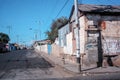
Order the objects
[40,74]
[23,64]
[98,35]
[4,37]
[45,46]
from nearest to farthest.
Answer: [40,74]
[98,35]
[23,64]
[45,46]
[4,37]

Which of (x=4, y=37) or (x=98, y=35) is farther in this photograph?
(x=4, y=37)

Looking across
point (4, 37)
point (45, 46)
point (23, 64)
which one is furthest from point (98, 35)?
point (4, 37)

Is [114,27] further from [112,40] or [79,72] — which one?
[79,72]

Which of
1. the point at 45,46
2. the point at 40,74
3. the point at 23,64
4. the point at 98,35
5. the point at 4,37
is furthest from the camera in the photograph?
the point at 4,37

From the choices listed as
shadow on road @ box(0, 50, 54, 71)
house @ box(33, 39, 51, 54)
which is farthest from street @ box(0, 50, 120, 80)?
house @ box(33, 39, 51, 54)

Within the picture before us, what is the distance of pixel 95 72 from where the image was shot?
1684 cm

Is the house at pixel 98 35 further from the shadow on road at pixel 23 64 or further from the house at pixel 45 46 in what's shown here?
the house at pixel 45 46

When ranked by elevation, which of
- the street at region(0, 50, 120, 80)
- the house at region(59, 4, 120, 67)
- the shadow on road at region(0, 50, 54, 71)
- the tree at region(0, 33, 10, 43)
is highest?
the tree at region(0, 33, 10, 43)

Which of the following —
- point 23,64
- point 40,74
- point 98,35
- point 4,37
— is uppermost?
point 4,37

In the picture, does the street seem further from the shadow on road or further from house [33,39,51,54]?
house [33,39,51,54]

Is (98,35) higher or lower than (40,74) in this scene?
higher

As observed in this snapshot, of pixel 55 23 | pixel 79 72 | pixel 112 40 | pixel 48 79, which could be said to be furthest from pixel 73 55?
pixel 55 23

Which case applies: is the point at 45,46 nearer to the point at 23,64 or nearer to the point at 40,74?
the point at 23,64

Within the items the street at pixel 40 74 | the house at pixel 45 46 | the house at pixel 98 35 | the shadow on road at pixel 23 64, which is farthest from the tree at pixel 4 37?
the house at pixel 98 35
